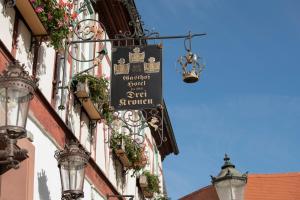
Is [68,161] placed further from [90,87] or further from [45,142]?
[90,87]

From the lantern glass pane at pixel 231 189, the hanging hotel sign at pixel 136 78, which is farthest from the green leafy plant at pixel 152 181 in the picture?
the lantern glass pane at pixel 231 189

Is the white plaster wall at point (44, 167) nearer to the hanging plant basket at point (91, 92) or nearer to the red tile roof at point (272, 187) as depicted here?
the hanging plant basket at point (91, 92)

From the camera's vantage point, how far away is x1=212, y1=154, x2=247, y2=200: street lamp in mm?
8734

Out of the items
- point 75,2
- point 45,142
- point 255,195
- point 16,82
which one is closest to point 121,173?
point 75,2

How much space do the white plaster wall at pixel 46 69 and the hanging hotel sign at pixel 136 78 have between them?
1.09 metres

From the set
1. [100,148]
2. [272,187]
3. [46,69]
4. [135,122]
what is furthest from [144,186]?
[272,187]

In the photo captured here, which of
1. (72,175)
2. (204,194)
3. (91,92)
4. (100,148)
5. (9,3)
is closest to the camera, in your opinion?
(9,3)

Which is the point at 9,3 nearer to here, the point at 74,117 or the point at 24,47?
the point at 24,47

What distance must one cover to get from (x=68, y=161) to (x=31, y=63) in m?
1.68

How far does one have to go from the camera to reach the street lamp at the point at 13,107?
6.09 meters

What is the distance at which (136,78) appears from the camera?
34.0 feet

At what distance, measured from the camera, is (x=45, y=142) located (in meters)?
9.33

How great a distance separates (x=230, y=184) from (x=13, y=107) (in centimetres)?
379

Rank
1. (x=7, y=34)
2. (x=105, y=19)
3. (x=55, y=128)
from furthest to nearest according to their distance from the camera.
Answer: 1. (x=105, y=19)
2. (x=55, y=128)
3. (x=7, y=34)
